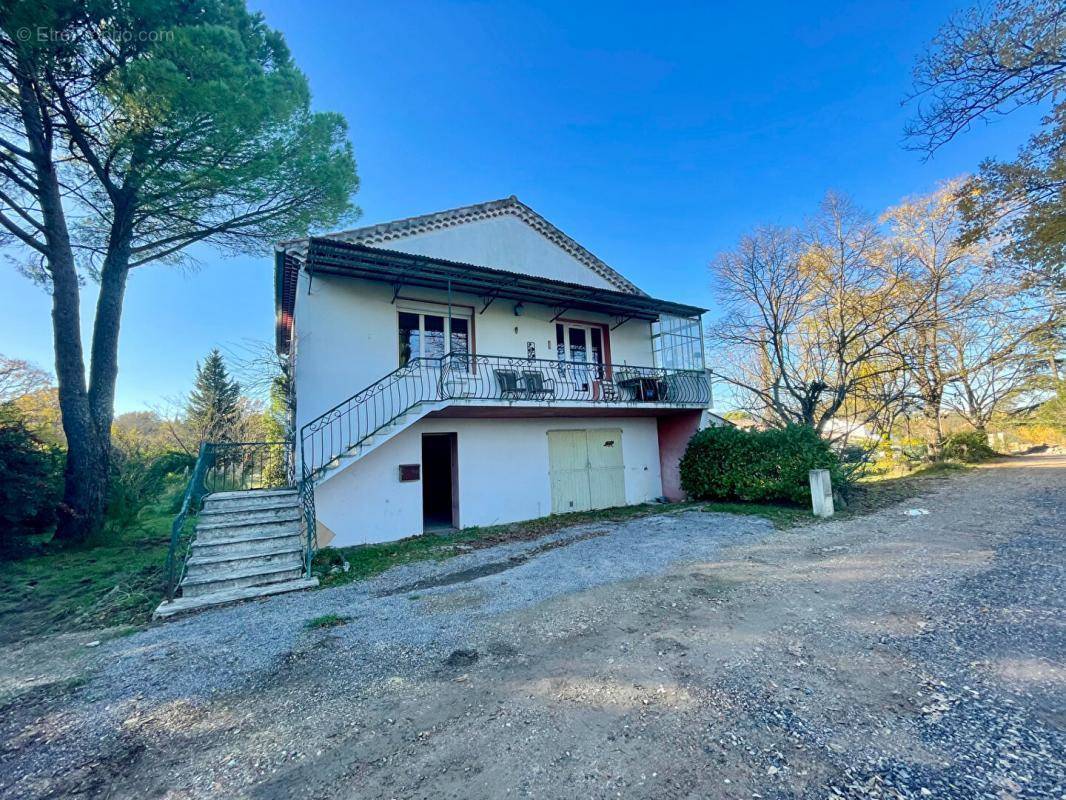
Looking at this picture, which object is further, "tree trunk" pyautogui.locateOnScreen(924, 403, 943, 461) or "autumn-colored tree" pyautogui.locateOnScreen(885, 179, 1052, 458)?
"tree trunk" pyautogui.locateOnScreen(924, 403, 943, 461)

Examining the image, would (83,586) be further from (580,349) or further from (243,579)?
(580,349)

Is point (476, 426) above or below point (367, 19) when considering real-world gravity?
below

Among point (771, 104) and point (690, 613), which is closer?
point (690, 613)

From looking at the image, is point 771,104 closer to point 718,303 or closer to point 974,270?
point 718,303

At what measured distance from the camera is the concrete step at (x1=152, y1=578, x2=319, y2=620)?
5023mm

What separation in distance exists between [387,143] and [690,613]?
13057 mm

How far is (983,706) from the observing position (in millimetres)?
2648

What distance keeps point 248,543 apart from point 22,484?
5.05 meters

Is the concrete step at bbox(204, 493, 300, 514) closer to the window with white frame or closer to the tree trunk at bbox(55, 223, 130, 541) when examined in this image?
the tree trunk at bbox(55, 223, 130, 541)

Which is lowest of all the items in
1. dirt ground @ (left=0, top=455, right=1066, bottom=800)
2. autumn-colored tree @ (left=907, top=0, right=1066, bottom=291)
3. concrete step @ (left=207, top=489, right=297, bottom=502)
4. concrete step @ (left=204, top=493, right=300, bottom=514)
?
dirt ground @ (left=0, top=455, right=1066, bottom=800)

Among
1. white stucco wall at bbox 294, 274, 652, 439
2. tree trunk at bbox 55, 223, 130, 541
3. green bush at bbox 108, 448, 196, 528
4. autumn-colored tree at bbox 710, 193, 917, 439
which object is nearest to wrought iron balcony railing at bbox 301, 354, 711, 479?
white stucco wall at bbox 294, 274, 652, 439

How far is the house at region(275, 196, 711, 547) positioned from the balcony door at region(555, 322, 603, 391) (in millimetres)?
44

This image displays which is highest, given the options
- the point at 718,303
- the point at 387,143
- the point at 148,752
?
the point at 387,143

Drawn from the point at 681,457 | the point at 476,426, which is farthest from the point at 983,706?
the point at 681,457
